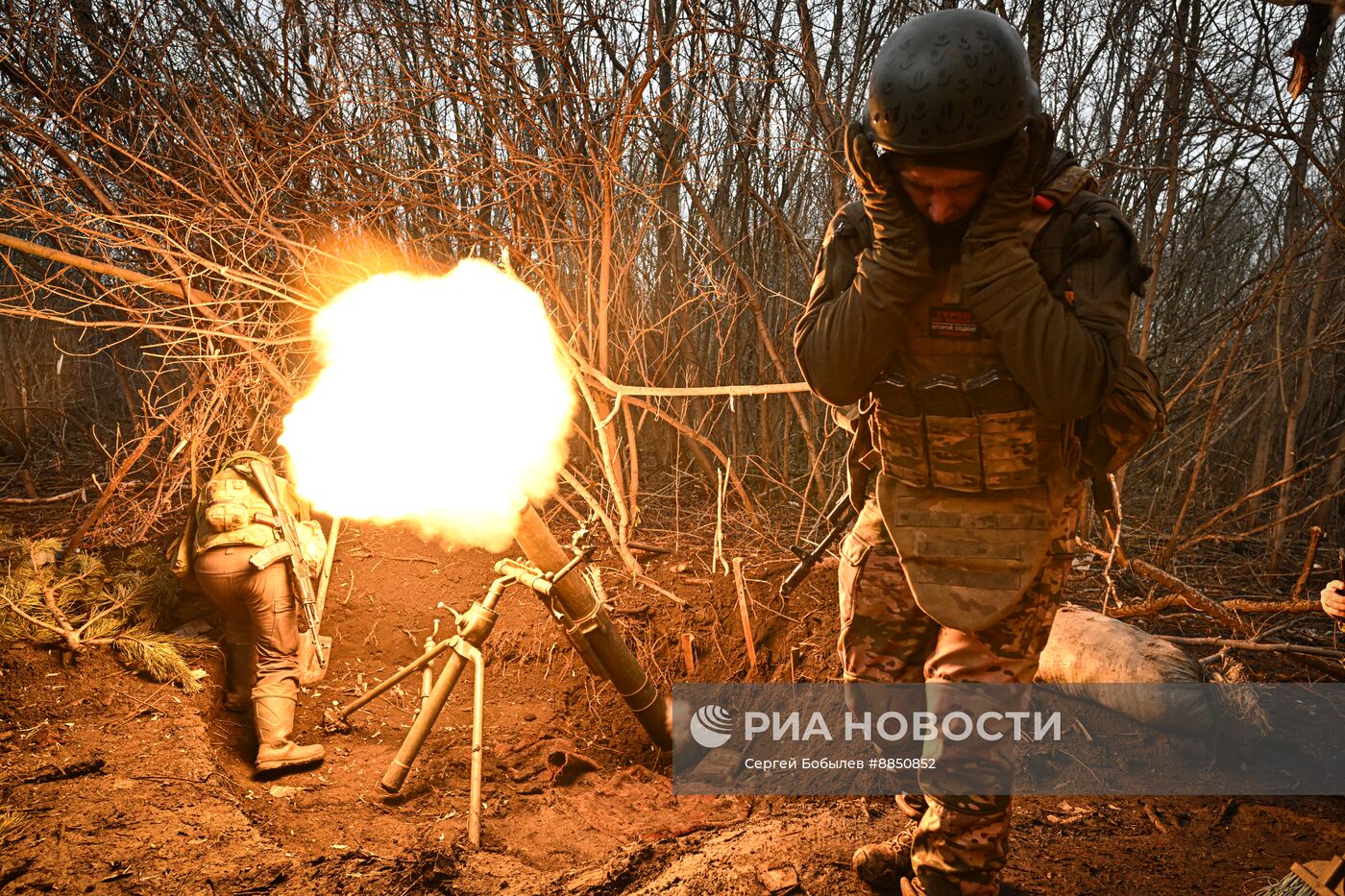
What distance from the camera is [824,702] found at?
3.98 meters

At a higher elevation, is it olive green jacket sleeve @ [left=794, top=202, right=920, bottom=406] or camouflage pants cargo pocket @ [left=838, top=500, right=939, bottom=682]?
olive green jacket sleeve @ [left=794, top=202, right=920, bottom=406]

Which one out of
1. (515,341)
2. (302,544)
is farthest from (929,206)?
(302,544)

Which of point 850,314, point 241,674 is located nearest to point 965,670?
point 850,314

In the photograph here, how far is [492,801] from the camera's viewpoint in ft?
11.6

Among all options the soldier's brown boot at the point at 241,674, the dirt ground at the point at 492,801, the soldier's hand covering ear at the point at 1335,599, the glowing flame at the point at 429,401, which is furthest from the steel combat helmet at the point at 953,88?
the soldier's brown boot at the point at 241,674

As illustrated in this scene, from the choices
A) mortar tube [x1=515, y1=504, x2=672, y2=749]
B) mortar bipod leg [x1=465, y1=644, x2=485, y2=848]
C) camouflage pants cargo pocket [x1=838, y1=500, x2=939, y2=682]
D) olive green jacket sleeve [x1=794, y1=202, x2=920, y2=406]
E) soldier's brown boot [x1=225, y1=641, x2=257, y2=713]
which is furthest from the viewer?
soldier's brown boot [x1=225, y1=641, x2=257, y2=713]

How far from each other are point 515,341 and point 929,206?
2.20m

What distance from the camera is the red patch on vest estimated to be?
1.91m

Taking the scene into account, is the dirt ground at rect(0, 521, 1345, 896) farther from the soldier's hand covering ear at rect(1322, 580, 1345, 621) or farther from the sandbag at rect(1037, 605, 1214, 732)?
the soldier's hand covering ear at rect(1322, 580, 1345, 621)

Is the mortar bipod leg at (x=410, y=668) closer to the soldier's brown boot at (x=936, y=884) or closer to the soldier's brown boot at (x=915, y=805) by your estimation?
the soldier's brown boot at (x=915, y=805)

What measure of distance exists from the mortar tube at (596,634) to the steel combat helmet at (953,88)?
1912 mm

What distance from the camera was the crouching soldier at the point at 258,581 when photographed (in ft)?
12.1

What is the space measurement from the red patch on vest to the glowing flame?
1724 millimetres

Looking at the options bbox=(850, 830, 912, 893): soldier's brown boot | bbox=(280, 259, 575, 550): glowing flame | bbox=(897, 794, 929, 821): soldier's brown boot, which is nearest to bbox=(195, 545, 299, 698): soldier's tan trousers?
bbox=(280, 259, 575, 550): glowing flame
